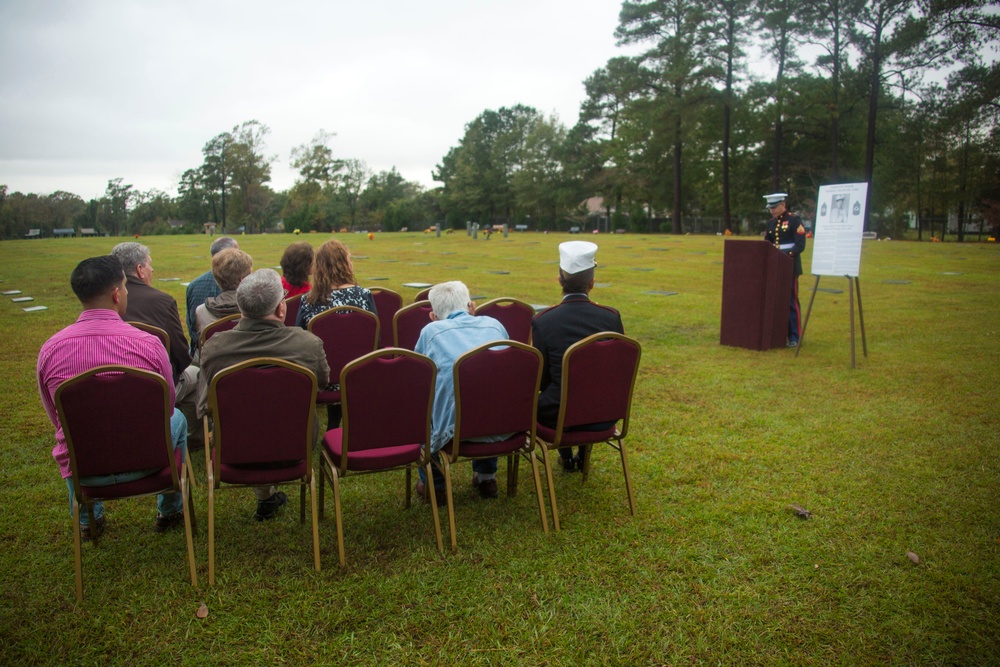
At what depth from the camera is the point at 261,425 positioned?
3006 millimetres

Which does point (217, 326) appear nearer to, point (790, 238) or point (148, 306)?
point (148, 306)

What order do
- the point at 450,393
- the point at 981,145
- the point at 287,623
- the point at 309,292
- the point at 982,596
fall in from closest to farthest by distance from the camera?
the point at 287,623
the point at 982,596
the point at 450,393
the point at 309,292
the point at 981,145

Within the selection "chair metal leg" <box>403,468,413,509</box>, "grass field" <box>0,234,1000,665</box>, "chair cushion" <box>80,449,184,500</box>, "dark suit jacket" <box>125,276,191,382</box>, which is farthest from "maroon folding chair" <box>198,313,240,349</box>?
"chair metal leg" <box>403,468,413,509</box>

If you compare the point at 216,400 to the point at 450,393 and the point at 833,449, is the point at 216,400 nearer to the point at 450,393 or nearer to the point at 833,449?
the point at 450,393

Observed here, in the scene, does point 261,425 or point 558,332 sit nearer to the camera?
point 261,425

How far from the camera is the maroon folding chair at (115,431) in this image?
270 centimetres

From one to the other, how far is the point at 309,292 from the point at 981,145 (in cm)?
4536

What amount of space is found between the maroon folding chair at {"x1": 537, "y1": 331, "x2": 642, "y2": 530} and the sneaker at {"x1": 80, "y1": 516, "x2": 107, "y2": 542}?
7.76 ft

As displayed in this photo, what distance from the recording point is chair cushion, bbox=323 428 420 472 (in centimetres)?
327

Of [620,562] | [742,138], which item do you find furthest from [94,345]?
[742,138]

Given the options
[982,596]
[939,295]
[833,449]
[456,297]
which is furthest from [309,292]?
[939,295]

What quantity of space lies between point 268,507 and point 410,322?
2.08m

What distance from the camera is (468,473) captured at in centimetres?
435

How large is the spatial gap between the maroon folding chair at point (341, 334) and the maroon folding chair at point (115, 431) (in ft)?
4.94
